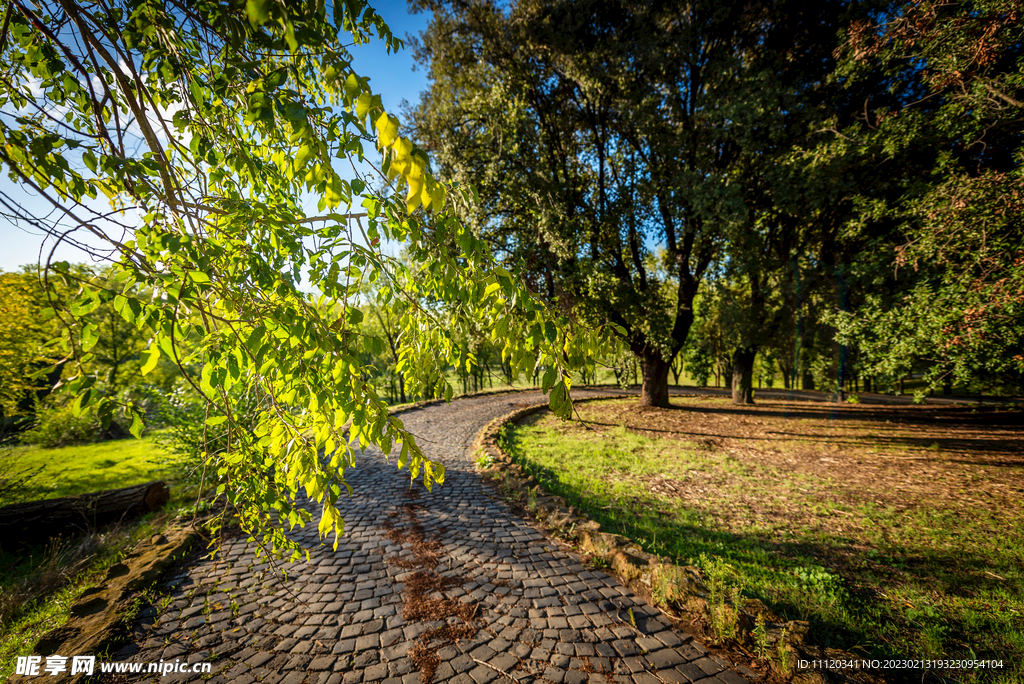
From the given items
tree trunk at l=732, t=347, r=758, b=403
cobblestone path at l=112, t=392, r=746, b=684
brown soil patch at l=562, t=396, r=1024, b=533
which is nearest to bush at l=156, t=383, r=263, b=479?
cobblestone path at l=112, t=392, r=746, b=684

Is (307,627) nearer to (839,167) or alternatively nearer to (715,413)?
(839,167)

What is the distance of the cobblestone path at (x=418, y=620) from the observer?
291 centimetres

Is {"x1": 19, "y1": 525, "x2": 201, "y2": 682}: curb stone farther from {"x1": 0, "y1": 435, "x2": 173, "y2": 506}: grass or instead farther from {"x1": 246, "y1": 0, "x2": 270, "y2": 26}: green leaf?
{"x1": 246, "y1": 0, "x2": 270, "y2": 26}: green leaf

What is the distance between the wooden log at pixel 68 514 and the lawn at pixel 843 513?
716 cm

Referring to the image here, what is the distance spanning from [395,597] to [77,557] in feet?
16.0

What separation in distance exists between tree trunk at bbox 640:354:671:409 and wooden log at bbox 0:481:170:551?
46.0 ft

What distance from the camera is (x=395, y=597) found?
3.79 meters

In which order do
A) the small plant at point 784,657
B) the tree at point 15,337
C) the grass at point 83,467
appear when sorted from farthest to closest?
the grass at point 83,467, the tree at point 15,337, the small plant at point 784,657

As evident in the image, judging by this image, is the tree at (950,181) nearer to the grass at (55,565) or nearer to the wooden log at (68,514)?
the grass at (55,565)

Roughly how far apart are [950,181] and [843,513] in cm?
651

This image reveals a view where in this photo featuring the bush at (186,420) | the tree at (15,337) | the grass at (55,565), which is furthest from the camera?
the tree at (15,337)

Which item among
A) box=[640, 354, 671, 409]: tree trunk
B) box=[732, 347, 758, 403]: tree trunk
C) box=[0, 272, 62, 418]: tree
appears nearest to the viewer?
box=[0, 272, 62, 418]: tree

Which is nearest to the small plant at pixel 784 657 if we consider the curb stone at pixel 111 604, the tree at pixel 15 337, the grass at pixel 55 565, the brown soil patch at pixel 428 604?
the brown soil patch at pixel 428 604

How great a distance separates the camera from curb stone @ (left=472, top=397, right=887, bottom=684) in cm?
285
